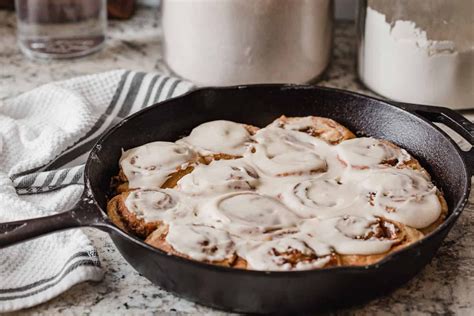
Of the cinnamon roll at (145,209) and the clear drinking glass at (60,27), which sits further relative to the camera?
the clear drinking glass at (60,27)

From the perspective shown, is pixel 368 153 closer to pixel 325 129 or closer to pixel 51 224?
pixel 325 129

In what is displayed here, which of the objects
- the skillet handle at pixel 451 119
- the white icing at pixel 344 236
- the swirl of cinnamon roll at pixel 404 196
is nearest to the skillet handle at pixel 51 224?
the white icing at pixel 344 236

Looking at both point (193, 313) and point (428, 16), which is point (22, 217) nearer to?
point (193, 313)

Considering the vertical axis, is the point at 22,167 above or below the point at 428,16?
below

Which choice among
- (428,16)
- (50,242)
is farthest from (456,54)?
(50,242)

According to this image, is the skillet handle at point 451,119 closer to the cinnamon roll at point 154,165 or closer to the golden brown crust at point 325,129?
the golden brown crust at point 325,129

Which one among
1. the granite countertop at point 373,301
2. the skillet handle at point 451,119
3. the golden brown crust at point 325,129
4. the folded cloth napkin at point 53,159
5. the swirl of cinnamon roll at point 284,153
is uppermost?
the skillet handle at point 451,119

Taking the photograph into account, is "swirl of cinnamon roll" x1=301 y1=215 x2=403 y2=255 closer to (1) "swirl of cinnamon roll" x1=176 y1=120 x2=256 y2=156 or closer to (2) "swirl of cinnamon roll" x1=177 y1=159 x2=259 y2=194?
(2) "swirl of cinnamon roll" x1=177 y1=159 x2=259 y2=194
